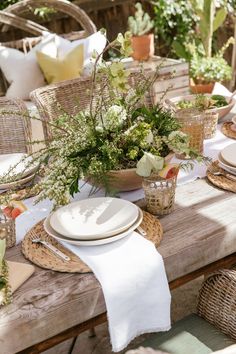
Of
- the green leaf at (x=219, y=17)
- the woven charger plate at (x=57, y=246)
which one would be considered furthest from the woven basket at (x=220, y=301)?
the green leaf at (x=219, y=17)

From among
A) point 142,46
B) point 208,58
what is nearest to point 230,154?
point 142,46

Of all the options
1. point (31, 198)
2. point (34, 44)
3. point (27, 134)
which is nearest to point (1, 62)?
point (34, 44)

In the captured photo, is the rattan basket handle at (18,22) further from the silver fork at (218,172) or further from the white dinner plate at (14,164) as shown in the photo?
the silver fork at (218,172)

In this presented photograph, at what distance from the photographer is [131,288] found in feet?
3.89

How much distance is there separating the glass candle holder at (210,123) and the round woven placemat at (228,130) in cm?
6

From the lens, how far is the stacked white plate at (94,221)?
129cm

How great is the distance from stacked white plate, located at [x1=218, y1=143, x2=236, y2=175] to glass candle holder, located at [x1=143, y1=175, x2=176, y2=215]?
0.28 metres

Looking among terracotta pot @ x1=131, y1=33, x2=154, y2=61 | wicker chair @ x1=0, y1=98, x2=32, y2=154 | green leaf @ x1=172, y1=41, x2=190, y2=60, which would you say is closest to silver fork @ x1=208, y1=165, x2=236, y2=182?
wicker chair @ x1=0, y1=98, x2=32, y2=154

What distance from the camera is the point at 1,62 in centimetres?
361

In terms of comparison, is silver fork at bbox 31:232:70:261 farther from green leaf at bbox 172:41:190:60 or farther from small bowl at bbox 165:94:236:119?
green leaf at bbox 172:41:190:60

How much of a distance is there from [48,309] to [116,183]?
0.53 metres

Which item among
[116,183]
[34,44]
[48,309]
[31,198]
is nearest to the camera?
[48,309]

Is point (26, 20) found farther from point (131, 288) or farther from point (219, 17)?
point (131, 288)

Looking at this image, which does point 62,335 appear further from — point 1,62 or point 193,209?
point 1,62
